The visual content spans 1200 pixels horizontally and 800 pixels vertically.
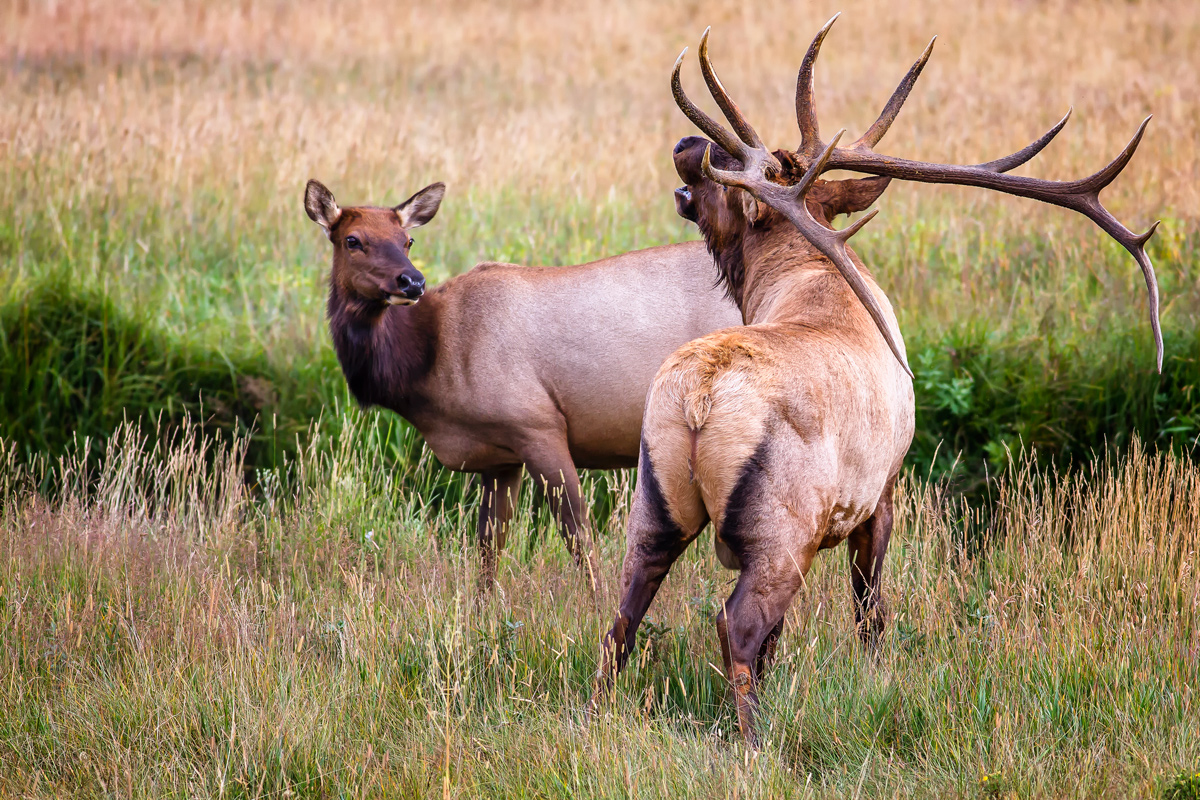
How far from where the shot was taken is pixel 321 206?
588 cm

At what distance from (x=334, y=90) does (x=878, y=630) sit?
37.3 feet

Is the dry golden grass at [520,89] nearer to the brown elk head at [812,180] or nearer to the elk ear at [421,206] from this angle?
the elk ear at [421,206]

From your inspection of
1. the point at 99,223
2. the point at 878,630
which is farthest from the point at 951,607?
the point at 99,223

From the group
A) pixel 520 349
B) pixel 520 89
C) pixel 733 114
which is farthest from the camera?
pixel 520 89

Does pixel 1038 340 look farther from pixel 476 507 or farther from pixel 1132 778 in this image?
pixel 1132 778

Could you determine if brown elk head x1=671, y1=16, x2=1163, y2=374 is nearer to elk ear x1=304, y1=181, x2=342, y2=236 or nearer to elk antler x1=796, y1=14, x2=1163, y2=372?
elk antler x1=796, y1=14, x2=1163, y2=372

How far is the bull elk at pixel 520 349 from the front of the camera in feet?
18.6

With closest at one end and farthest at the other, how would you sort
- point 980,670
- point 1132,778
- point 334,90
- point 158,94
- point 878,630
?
point 1132,778 < point 980,670 < point 878,630 < point 158,94 < point 334,90

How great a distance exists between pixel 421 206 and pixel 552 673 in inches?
126

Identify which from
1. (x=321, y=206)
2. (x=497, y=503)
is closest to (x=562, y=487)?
(x=497, y=503)

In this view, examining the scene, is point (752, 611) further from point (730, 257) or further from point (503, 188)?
point (503, 188)

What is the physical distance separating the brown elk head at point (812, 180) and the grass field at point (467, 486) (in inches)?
48.2

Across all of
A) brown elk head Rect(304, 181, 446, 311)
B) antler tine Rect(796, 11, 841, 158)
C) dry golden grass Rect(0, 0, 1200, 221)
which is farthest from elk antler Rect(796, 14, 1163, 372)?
dry golden grass Rect(0, 0, 1200, 221)

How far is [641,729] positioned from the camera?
3484 mm
